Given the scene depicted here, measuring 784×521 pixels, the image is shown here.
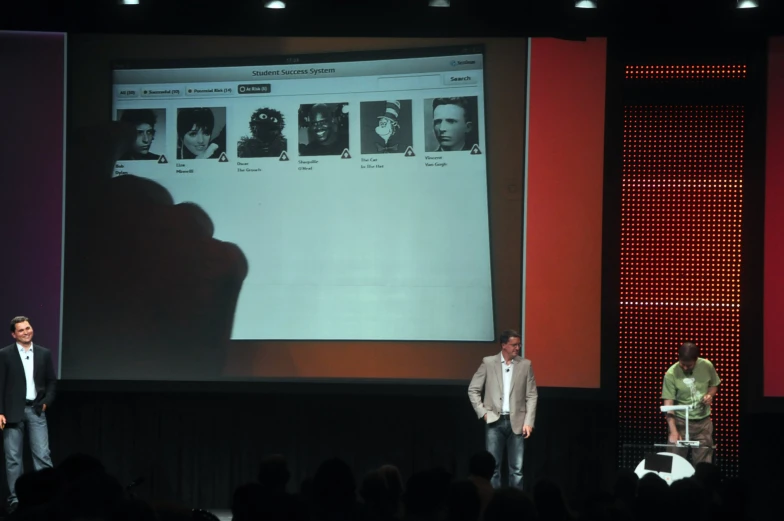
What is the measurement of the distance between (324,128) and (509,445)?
9.19 ft

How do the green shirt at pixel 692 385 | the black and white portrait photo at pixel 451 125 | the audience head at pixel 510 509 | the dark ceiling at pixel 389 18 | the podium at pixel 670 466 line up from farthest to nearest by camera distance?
the black and white portrait photo at pixel 451 125, the dark ceiling at pixel 389 18, the green shirt at pixel 692 385, the podium at pixel 670 466, the audience head at pixel 510 509

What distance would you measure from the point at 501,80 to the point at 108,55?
10.1ft

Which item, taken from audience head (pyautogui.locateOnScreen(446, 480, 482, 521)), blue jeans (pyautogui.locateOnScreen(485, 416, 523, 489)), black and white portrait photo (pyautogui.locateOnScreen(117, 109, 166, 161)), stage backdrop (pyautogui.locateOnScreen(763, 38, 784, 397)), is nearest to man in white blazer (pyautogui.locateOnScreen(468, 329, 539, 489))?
blue jeans (pyautogui.locateOnScreen(485, 416, 523, 489))

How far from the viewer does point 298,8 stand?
26.9 feet

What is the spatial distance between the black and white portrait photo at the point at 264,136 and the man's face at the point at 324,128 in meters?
0.25

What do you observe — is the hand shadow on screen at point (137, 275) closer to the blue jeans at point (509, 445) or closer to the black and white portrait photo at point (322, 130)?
the black and white portrait photo at point (322, 130)

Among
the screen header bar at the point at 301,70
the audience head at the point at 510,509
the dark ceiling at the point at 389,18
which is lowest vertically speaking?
the audience head at the point at 510,509

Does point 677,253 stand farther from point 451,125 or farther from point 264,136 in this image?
point 264,136


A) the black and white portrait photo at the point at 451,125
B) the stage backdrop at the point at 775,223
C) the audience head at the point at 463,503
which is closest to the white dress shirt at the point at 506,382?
the black and white portrait photo at the point at 451,125

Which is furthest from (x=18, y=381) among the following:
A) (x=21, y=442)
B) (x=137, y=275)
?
(x=137, y=275)

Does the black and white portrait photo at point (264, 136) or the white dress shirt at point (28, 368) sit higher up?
the black and white portrait photo at point (264, 136)

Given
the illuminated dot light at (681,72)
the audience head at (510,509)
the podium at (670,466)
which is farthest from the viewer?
the illuminated dot light at (681,72)

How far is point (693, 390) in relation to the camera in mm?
7723

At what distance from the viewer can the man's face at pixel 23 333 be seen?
7723mm
